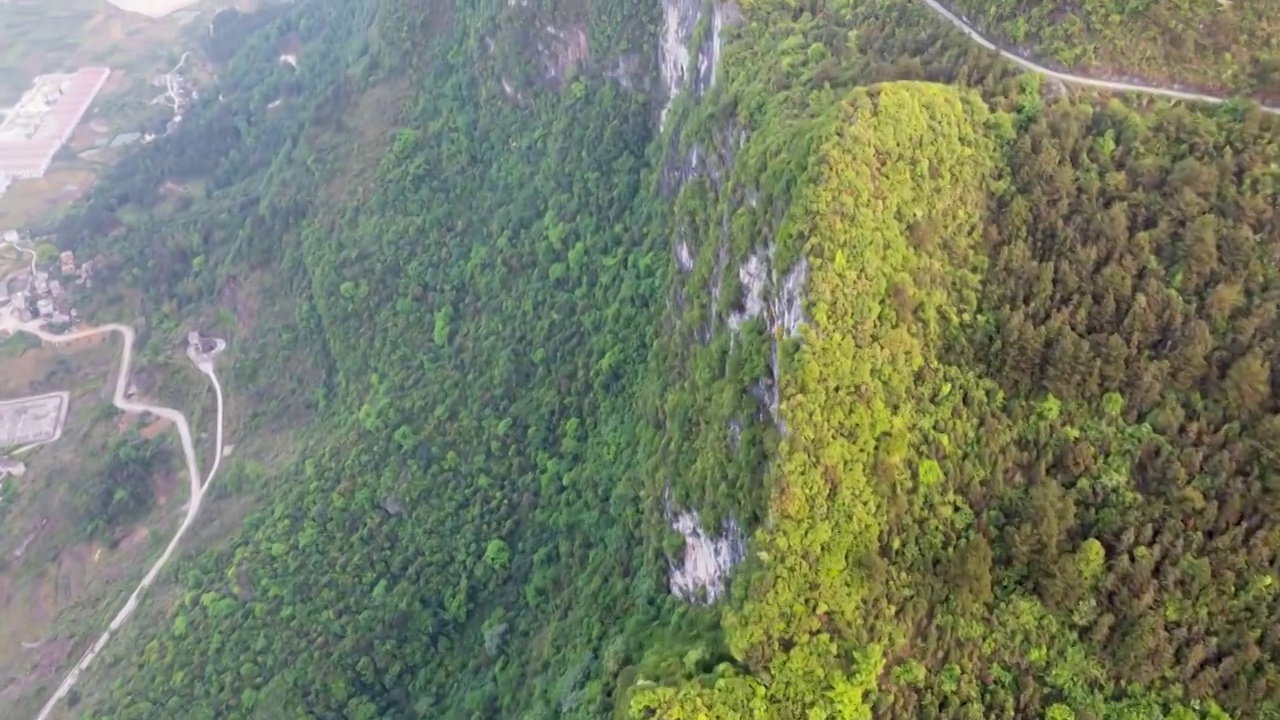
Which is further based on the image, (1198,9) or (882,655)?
(1198,9)

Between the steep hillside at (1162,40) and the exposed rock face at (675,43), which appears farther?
the exposed rock face at (675,43)

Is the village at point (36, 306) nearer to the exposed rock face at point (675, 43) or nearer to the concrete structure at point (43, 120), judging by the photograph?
the concrete structure at point (43, 120)

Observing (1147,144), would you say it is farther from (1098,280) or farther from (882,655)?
(882,655)

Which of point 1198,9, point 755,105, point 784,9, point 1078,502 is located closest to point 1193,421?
point 1078,502

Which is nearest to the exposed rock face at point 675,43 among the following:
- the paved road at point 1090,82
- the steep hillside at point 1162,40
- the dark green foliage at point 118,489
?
the paved road at point 1090,82

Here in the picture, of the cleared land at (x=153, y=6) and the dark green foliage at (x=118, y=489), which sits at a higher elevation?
the cleared land at (x=153, y=6)

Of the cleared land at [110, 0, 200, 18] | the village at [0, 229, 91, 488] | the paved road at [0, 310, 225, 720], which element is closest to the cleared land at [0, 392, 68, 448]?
the village at [0, 229, 91, 488]
